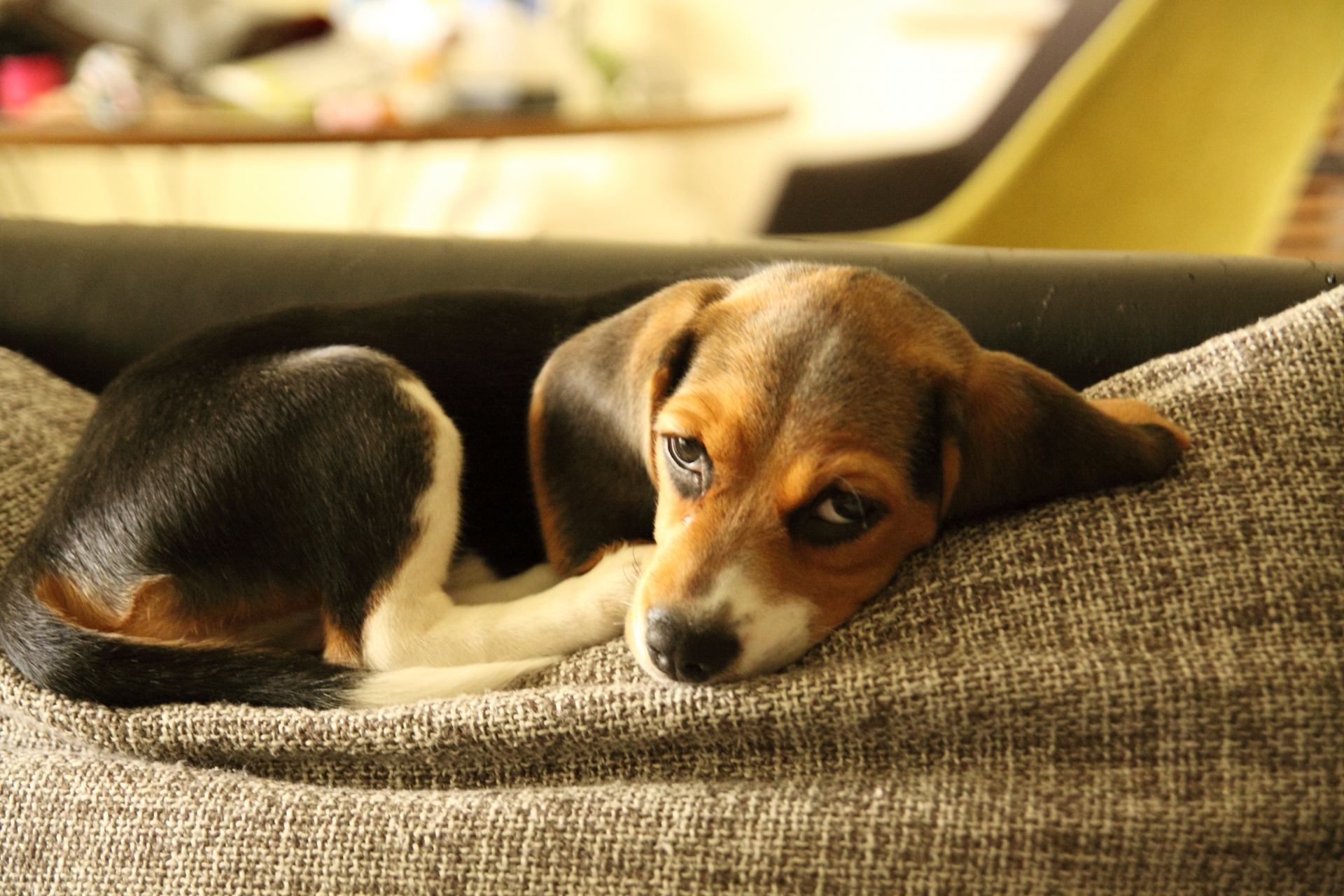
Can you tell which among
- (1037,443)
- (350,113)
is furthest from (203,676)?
(350,113)

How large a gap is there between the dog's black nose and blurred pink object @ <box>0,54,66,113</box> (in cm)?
416

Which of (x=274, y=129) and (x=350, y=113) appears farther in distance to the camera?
(x=350, y=113)

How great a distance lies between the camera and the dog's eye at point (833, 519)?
1250 millimetres

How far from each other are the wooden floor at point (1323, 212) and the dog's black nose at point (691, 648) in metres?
4.75

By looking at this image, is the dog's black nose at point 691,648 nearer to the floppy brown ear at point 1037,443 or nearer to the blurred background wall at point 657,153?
the floppy brown ear at point 1037,443

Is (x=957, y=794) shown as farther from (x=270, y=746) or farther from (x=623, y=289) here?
(x=623, y=289)

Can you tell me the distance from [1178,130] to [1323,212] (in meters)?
2.99

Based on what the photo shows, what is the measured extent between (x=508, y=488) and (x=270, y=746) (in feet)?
1.85

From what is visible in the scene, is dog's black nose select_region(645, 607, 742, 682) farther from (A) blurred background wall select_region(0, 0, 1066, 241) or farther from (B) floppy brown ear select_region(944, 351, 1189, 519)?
(A) blurred background wall select_region(0, 0, 1066, 241)

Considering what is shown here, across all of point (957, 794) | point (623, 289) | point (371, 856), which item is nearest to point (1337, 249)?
point (623, 289)

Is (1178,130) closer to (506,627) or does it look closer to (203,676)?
(506,627)

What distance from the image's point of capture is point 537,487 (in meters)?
1.58

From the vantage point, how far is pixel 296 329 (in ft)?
5.47

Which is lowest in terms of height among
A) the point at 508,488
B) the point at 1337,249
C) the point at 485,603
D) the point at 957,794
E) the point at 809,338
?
the point at 1337,249
